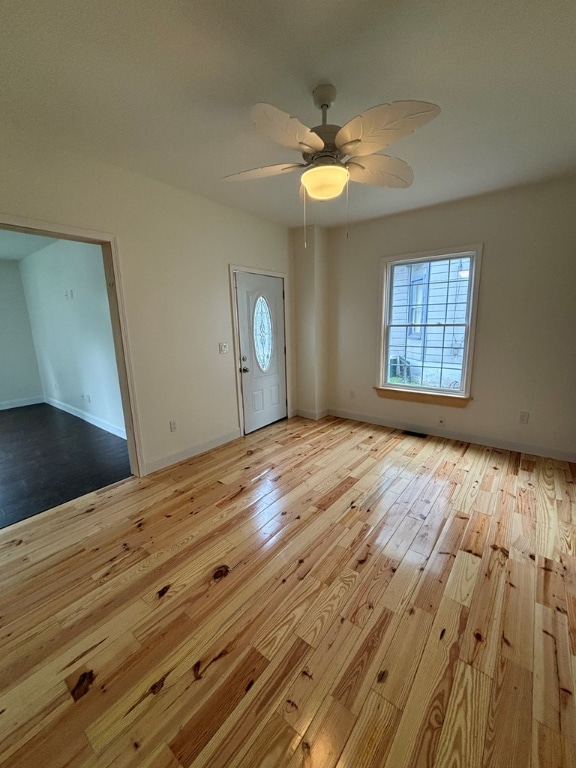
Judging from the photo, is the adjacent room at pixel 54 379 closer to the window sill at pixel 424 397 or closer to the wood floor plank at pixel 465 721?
the wood floor plank at pixel 465 721

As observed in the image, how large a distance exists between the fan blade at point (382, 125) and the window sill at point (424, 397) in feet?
9.60

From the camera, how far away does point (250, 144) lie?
2213 millimetres

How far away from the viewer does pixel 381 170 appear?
71.6 inches

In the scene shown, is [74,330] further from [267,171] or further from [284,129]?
[284,129]

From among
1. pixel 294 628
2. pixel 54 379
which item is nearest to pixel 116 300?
pixel 294 628

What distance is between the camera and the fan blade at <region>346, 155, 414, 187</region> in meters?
1.74

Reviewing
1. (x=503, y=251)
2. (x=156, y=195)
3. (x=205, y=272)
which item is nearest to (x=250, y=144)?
(x=156, y=195)

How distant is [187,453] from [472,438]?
10.9 ft

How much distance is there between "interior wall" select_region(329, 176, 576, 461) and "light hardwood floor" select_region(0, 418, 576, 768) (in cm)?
86

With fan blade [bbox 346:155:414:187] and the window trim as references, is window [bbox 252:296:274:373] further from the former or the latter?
fan blade [bbox 346:155:414:187]

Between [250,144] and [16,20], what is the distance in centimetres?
128

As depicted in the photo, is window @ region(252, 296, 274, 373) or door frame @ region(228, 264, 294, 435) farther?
window @ region(252, 296, 274, 373)

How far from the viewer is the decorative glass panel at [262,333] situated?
3998 millimetres

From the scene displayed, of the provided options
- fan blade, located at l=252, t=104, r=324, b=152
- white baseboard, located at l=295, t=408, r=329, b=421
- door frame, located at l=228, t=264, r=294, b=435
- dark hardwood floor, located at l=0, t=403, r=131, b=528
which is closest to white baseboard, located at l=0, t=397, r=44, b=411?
dark hardwood floor, located at l=0, t=403, r=131, b=528
